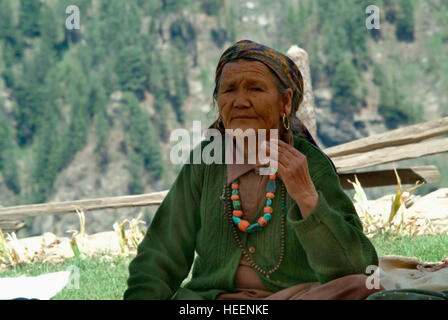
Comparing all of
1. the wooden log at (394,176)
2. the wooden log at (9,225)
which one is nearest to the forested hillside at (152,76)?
the wooden log at (9,225)

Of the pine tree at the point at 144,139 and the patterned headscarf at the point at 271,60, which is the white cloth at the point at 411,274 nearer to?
the patterned headscarf at the point at 271,60

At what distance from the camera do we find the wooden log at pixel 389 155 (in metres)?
9.48

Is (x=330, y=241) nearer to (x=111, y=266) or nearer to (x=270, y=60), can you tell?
(x=270, y=60)

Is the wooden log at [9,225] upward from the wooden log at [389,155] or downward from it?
downward

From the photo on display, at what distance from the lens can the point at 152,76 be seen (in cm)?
7812

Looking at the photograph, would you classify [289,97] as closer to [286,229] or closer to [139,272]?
[286,229]

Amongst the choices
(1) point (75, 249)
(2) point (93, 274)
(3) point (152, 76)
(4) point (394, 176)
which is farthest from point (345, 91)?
(2) point (93, 274)

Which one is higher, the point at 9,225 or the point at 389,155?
the point at 389,155

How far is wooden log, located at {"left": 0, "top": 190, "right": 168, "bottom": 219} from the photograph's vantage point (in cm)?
949

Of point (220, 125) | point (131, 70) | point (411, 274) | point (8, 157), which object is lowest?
point (411, 274)

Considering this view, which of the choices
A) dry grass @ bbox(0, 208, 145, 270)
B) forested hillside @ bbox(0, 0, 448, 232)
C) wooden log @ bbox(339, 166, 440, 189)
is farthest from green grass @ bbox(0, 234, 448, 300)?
forested hillside @ bbox(0, 0, 448, 232)

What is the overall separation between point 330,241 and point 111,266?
4.60m

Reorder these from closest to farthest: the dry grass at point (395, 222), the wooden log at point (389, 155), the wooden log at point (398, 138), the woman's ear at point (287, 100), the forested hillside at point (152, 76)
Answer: the woman's ear at point (287, 100) → the dry grass at point (395, 222) → the wooden log at point (389, 155) → the wooden log at point (398, 138) → the forested hillside at point (152, 76)
